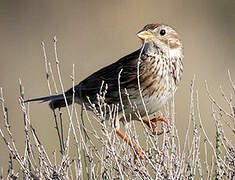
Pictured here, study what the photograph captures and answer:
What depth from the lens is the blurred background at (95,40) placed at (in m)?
12.0

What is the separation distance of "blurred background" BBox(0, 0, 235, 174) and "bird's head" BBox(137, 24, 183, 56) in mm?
3329

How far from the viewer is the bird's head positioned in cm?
750

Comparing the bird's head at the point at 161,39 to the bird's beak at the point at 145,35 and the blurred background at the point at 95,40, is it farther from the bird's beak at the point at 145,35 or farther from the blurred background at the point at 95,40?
the blurred background at the point at 95,40

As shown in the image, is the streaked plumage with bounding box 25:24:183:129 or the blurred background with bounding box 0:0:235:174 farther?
the blurred background with bounding box 0:0:235:174

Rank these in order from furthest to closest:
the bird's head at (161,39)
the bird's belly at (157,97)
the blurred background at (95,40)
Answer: the blurred background at (95,40) < the bird's head at (161,39) < the bird's belly at (157,97)

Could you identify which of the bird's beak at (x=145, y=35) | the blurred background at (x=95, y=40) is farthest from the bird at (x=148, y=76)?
the blurred background at (x=95, y=40)

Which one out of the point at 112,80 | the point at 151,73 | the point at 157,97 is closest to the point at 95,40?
the point at 112,80

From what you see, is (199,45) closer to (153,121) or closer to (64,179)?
(153,121)

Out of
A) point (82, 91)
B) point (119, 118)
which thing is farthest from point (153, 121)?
point (82, 91)

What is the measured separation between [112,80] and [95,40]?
271 inches

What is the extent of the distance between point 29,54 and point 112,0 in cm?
238

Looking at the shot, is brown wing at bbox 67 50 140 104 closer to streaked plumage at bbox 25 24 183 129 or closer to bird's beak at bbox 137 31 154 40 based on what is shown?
streaked plumage at bbox 25 24 183 129

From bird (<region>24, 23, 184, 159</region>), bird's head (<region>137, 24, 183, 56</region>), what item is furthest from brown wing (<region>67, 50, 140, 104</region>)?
bird's head (<region>137, 24, 183, 56</region>)

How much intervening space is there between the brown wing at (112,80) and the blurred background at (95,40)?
126 inches
